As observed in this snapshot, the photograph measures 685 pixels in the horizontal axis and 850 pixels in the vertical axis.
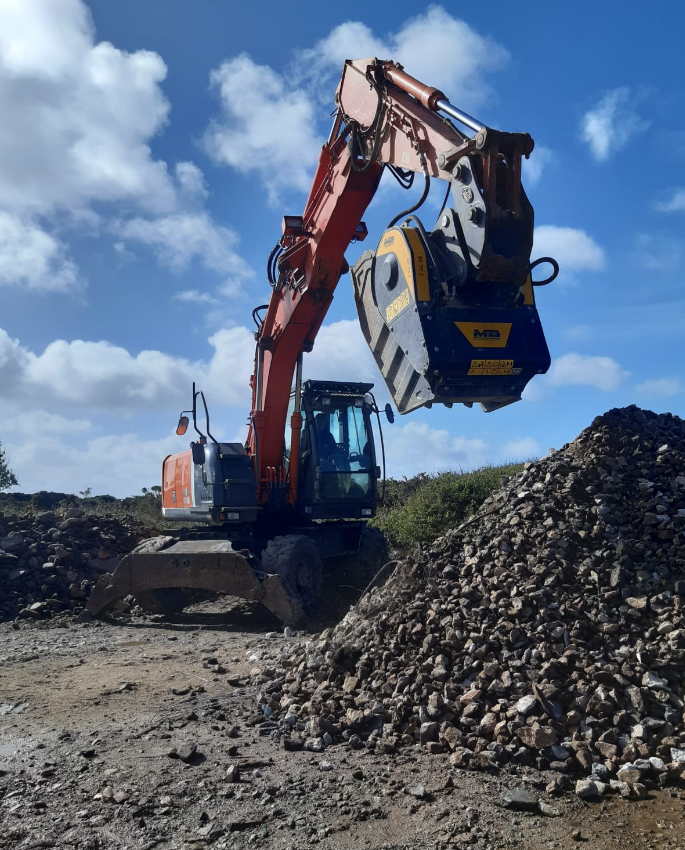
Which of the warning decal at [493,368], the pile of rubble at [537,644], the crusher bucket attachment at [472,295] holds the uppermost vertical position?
the crusher bucket attachment at [472,295]

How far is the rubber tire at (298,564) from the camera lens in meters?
9.34

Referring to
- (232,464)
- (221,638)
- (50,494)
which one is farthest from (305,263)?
(50,494)

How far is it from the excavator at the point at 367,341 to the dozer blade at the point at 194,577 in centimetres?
2

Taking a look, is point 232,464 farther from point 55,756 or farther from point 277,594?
point 55,756

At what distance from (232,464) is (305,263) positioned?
9.41ft

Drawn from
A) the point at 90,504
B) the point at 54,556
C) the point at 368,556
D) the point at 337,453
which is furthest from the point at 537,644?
the point at 90,504

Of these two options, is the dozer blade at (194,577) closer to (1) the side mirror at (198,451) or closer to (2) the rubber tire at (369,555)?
(1) the side mirror at (198,451)

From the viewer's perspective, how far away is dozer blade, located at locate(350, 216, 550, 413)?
18.8ft

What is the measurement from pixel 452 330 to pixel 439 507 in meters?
8.04

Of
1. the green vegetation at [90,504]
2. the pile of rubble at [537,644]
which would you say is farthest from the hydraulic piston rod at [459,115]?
the green vegetation at [90,504]

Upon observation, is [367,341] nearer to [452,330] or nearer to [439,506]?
[452,330]

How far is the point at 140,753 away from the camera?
4.88 m

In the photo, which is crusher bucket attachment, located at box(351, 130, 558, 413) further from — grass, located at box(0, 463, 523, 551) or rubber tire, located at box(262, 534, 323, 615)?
grass, located at box(0, 463, 523, 551)

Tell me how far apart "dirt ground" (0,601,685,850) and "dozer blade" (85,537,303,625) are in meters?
2.56
